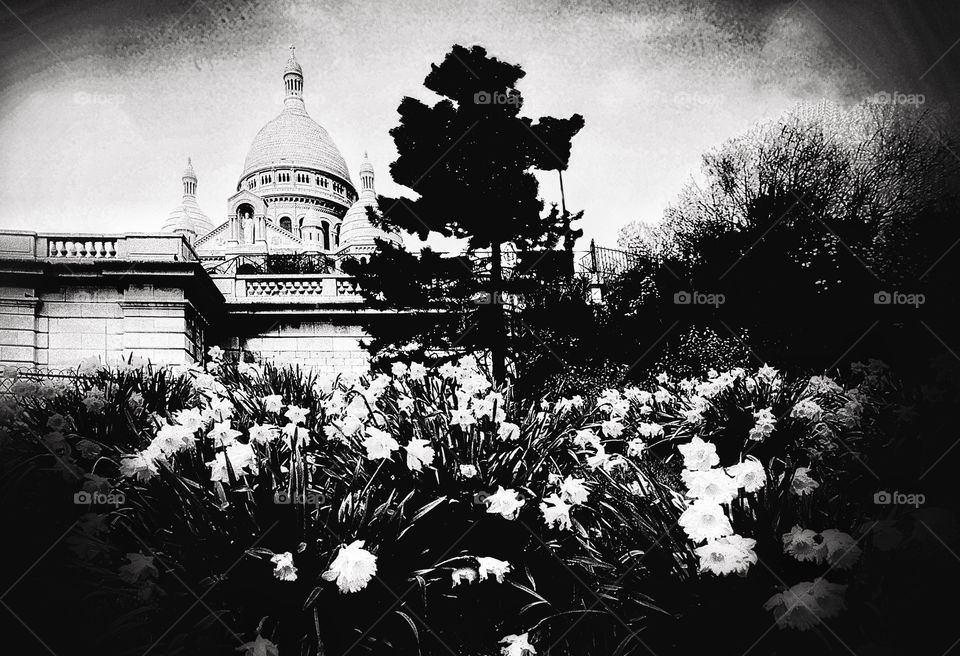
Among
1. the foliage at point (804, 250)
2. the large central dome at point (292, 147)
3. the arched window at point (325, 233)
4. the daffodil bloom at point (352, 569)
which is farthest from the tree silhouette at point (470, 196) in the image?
the arched window at point (325, 233)

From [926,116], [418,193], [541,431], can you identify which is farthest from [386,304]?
[926,116]

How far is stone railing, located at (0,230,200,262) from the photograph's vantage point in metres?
12.3

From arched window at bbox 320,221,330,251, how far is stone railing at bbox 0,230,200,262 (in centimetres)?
4926

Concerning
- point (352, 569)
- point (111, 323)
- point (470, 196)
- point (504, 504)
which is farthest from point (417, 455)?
point (111, 323)

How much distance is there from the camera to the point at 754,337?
11.8 meters

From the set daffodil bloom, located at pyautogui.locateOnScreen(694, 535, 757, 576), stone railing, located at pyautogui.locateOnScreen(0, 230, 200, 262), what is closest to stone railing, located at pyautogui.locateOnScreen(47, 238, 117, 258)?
stone railing, located at pyautogui.locateOnScreen(0, 230, 200, 262)

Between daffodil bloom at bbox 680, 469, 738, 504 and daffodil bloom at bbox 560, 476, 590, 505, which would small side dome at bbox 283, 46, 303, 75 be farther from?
daffodil bloom at bbox 680, 469, 738, 504

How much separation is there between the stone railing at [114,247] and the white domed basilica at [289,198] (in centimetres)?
3871

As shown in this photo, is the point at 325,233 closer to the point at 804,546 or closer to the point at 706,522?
the point at 706,522

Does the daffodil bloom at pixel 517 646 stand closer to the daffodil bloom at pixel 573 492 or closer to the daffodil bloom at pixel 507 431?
the daffodil bloom at pixel 573 492

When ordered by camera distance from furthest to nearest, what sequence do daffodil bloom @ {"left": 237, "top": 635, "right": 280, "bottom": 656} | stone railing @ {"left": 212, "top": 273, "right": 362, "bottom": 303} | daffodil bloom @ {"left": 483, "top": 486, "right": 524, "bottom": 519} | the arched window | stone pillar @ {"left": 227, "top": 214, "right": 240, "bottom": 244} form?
the arched window → stone pillar @ {"left": 227, "top": 214, "right": 240, "bottom": 244} → stone railing @ {"left": 212, "top": 273, "right": 362, "bottom": 303} → daffodil bloom @ {"left": 483, "top": 486, "right": 524, "bottom": 519} → daffodil bloom @ {"left": 237, "top": 635, "right": 280, "bottom": 656}

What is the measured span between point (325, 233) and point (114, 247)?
5176cm

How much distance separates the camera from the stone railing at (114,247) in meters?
12.3

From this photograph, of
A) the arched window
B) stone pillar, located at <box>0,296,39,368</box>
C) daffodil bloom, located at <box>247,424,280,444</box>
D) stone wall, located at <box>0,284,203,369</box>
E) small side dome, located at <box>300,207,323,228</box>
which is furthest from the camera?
the arched window
